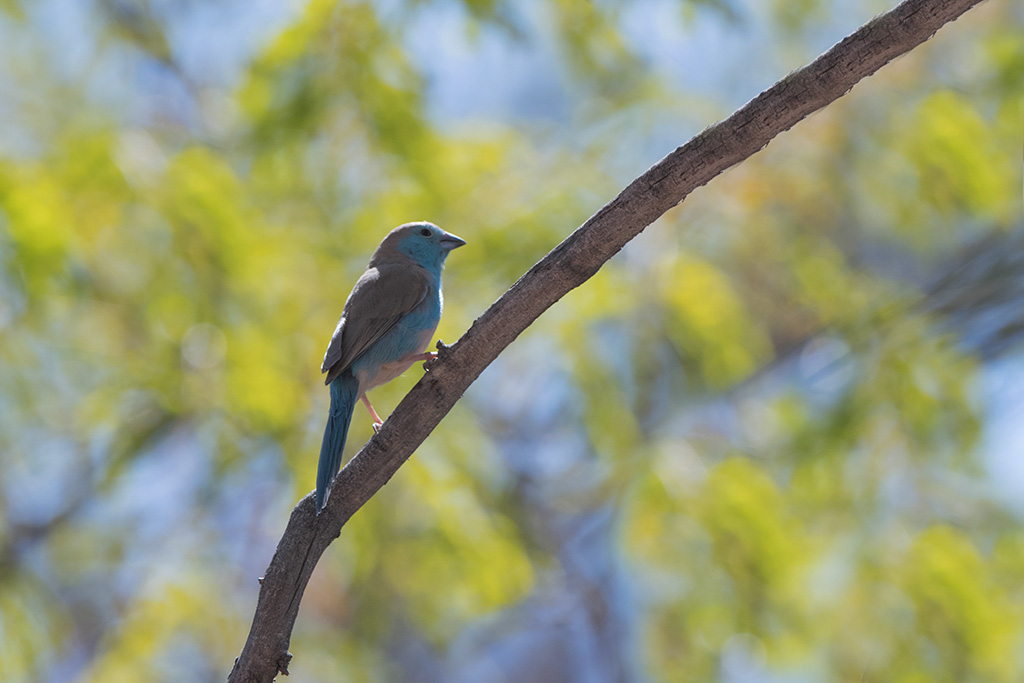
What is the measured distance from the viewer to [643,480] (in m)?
5.80

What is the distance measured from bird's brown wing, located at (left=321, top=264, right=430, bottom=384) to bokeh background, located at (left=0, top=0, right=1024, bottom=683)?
Answer: 162 centimetres

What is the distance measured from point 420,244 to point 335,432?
1.33 meters

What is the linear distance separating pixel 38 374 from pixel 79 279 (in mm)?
1070

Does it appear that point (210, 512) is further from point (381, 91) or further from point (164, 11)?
point (164, 11)

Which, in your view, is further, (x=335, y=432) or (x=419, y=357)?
(x=419, y=357)

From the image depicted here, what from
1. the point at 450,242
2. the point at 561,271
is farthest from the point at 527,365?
the point at 561,271

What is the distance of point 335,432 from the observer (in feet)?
9.50

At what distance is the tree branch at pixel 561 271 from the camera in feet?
7.43

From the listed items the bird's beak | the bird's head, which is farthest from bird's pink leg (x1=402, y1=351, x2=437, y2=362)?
the bird's beak

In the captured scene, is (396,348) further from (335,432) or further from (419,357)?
(335,432)

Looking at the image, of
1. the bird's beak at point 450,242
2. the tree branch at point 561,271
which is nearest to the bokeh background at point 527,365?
the bird's beak at point 450,242

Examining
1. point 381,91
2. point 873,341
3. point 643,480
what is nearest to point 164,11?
point 381,91

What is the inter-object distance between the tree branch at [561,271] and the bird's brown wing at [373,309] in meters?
0.69

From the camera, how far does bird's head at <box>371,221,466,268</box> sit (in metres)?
3.97
